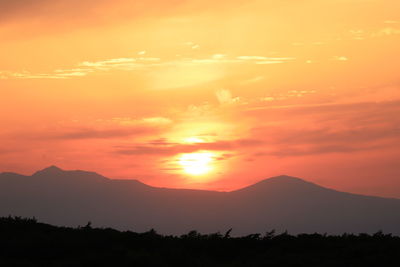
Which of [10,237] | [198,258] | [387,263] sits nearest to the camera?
[387,263]

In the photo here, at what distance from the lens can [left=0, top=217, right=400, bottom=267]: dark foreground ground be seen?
2423cm

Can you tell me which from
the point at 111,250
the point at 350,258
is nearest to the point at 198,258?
the point at 111,250

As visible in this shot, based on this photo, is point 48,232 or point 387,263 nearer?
point 387,263

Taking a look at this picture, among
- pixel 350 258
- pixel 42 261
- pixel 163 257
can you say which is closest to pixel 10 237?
pixel 42 261

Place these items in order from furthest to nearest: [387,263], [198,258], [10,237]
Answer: [10,237] → [198,258] → [387,263]

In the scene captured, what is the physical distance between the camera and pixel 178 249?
85.3 feet

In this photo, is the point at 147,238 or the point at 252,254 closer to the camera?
the point at 252,254

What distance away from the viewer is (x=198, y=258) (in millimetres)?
25797

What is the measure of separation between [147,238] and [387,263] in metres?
9.58

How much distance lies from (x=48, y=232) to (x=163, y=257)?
676 centimetres

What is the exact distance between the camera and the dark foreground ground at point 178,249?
24234 mm

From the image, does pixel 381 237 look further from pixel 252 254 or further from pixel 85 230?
pixel 85 230

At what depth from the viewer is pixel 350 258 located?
83.0 ft

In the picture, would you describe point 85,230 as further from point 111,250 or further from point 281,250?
point 281,250
